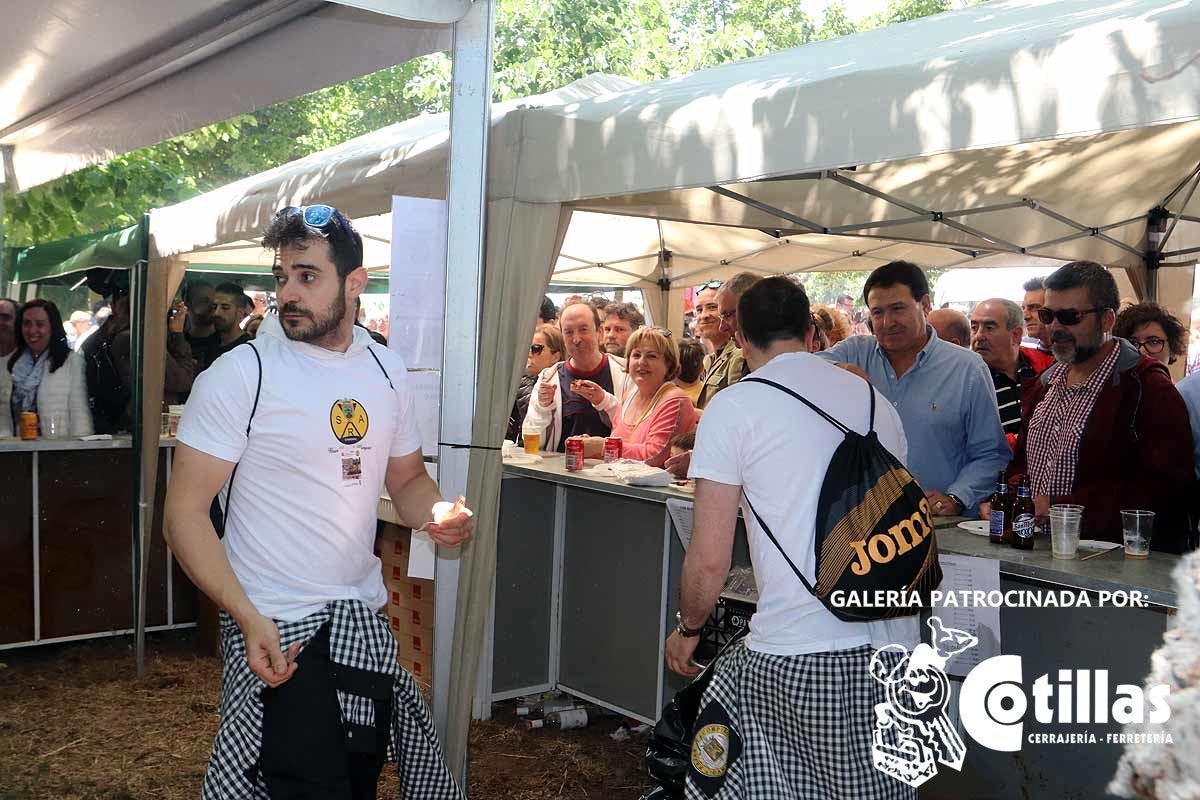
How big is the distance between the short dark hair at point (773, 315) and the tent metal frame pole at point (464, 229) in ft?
3.53

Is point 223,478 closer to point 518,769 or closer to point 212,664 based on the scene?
point 518,769

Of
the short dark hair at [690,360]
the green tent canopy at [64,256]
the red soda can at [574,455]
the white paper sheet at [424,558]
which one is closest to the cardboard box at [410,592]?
the red soda can at [574,455]

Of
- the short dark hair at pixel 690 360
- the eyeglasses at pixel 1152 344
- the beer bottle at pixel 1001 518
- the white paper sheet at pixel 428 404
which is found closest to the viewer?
the beer bottle at pixel 1001 518

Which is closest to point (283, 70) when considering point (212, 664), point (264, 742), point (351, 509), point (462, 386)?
point (462, 386)

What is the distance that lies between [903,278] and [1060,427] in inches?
32.8

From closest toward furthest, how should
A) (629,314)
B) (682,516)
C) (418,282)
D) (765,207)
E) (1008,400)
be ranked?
(418,282), (682,516), (765,207), (1008,400), (629,314)

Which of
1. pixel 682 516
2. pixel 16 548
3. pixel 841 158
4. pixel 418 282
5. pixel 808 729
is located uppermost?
pixel 841 158

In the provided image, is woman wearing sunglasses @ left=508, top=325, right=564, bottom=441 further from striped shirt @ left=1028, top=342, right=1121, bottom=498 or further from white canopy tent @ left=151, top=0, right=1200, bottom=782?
striped shirt @ left=1028, top=342, right=1121, bottom=498

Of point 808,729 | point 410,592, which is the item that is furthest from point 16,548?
point 808,729

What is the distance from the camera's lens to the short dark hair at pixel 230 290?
5.03 meters

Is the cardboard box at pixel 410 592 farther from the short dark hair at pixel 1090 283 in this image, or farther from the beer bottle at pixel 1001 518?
the short dark hair at pixel 1090 283

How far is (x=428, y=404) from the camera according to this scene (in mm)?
3723

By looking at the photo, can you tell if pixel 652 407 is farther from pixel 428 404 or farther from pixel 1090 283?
pixel 1090 283

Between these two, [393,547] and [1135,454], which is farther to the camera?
[393,547]
